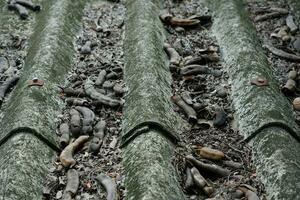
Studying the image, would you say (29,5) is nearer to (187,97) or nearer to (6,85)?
(6,85)

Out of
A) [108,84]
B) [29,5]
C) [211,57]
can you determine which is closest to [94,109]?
[108,84]

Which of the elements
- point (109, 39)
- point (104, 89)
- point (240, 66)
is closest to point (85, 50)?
point (109, 39)

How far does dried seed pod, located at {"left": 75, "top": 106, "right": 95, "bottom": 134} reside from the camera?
3025 millimetres

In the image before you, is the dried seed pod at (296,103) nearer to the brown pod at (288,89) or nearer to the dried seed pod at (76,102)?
the brown pod at (288,89)

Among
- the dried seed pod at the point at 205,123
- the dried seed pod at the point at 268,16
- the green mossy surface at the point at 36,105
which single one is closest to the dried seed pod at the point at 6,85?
the green mossy surface at the point at 36,105

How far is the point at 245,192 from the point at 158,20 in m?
1.84

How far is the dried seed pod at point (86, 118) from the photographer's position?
9.93 feet

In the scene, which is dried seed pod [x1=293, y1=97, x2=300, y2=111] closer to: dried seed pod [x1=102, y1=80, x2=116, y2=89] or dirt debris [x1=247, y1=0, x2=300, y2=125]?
dirt debris [x1=247, y1=0, x2=300, y2=125]

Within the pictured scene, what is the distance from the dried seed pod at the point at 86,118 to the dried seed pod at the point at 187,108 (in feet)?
1.60

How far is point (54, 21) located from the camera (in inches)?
152

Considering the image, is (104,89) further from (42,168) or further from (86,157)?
(42,168)

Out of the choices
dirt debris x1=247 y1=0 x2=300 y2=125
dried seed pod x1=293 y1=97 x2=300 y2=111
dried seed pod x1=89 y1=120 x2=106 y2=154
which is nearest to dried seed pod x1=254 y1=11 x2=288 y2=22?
dirt debris x1=247 y1=0 x2=300 y2=125

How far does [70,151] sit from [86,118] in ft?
1.02

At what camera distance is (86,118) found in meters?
3.09
